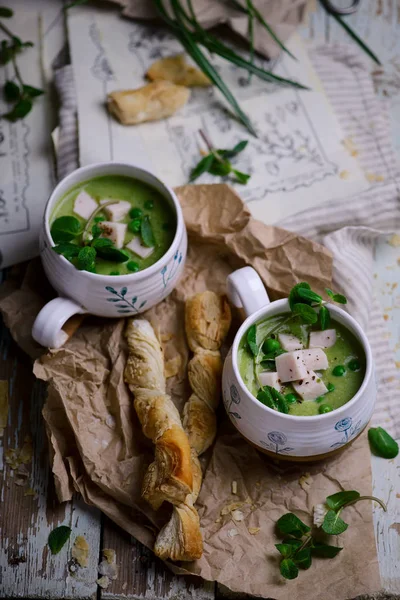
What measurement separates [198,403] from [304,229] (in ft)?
1.57

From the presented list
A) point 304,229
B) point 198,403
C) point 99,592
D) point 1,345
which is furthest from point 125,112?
point 99,592

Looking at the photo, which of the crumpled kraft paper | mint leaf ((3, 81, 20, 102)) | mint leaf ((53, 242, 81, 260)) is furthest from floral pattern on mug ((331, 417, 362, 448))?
mint leaf ((3, 81, 20, 102))

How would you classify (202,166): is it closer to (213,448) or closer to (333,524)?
(213,448)

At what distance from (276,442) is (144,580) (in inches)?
13.7

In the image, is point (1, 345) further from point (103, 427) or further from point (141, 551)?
point (141, 551)

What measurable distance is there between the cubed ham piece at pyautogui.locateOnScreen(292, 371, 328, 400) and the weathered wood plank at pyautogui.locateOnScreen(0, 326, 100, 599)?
0.45 meters

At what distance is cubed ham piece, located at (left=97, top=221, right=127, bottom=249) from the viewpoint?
1519 mm

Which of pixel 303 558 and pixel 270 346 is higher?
pixel 270 346

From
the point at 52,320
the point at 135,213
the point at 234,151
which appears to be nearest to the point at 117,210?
the point at 135,213

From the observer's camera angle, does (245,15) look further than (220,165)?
A: Yes

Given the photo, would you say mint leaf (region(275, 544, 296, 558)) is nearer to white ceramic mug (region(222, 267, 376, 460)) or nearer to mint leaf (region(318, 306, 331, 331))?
white ceramic mug (region(222, 267, 376, 460))

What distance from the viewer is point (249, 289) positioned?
1460 mm

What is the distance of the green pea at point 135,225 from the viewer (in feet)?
5.06

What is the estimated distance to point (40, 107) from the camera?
1.90 metres
